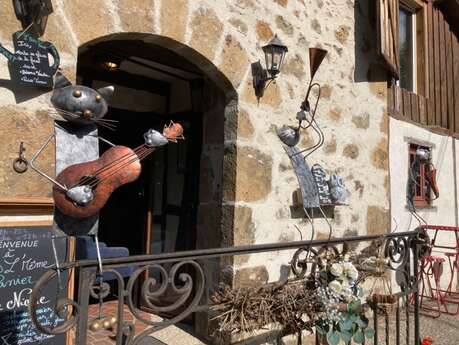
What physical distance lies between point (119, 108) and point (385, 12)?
2828mm

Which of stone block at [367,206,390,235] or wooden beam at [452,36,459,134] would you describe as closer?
stone block at [367,206,390,235]

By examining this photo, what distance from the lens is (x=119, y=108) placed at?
4.16m

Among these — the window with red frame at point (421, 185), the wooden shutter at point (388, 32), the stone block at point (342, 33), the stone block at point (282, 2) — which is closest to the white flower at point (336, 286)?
the stone block at point (282, 2)

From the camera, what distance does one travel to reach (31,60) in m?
1.98

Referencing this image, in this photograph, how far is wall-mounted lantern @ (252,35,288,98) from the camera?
10.3 feet

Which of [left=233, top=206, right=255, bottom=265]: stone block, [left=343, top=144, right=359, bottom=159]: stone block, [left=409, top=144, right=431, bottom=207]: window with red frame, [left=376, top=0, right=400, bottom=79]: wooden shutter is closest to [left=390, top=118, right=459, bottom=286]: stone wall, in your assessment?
[left=409, top=144, right=431, bottom=207]: window with red frame

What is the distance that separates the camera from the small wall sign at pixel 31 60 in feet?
6.42

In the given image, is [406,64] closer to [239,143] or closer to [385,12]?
[385,12]

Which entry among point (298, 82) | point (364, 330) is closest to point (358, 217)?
point (298, 82)

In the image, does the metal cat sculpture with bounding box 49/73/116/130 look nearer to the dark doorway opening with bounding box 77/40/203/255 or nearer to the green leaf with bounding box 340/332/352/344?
the dark doorway opening with bounding box 77/40/203/255

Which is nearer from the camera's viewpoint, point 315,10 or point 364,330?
point 364,330

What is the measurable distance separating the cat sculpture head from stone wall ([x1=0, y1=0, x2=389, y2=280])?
0.08 metres

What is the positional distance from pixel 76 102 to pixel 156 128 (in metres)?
2.04

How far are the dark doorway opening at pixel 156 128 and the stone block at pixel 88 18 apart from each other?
99 cm
